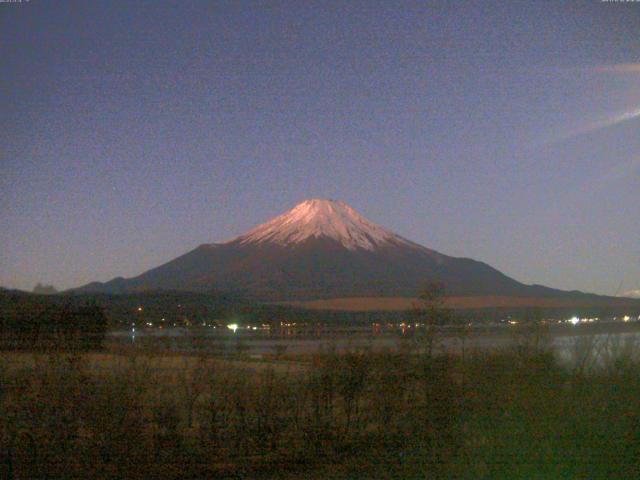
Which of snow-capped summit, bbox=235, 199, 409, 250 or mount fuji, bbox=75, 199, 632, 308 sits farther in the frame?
snow-capped summit, bbox=235, 199, 409, 250

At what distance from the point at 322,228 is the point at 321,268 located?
19.0 m

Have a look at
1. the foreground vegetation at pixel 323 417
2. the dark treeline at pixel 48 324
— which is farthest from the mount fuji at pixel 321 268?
the foreground vegetation at pixel 323 417

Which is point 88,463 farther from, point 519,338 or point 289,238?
point 289,238

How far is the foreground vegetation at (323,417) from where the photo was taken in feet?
28.8

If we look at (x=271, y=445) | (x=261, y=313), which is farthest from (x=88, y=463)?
(x=261, y=313)

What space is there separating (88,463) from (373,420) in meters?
4.32

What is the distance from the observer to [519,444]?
8.80 metres

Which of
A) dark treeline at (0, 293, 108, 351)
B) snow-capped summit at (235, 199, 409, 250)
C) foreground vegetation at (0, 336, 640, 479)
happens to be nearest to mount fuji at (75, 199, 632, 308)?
snow-capped summit at (235, 199, 409, 250)

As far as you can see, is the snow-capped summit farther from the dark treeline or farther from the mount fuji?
the dark treeline

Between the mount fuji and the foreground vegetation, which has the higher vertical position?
the mount fuji

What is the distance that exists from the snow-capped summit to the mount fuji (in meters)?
0.09

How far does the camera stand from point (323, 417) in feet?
36.6

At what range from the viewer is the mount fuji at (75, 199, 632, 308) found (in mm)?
37469

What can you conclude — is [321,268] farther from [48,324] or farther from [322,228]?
[48,324]
